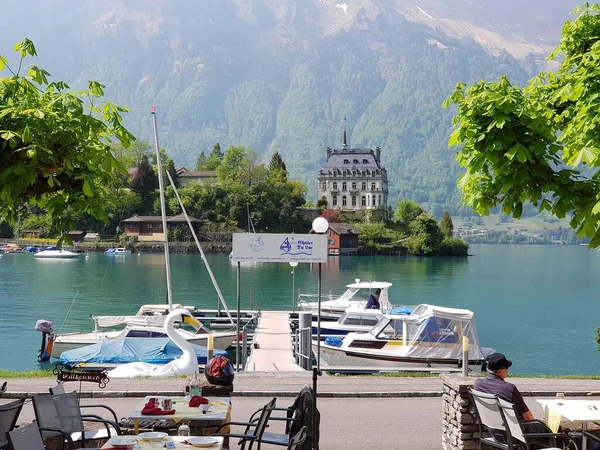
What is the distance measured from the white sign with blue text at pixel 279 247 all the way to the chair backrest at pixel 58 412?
9268mm

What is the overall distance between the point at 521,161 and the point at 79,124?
13.0ft

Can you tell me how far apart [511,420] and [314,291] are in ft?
205

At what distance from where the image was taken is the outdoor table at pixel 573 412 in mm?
7570

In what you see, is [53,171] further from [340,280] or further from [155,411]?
[340,280]

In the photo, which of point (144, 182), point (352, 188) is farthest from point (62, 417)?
point (352, 188)

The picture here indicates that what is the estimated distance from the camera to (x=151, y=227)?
142 metres

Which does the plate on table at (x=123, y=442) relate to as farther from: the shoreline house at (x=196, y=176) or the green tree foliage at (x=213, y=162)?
the green tree foliage at (x=213, y=162)

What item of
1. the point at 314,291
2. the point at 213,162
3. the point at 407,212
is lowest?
the point at 314,291

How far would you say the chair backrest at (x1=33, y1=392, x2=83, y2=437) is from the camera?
25.3 feet

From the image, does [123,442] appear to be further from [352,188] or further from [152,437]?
[352,188]

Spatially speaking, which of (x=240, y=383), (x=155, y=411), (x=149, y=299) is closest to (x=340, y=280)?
(x=149, y=299)

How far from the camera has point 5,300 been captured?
60.3m

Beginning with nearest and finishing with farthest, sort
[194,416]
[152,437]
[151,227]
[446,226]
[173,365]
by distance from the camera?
1. [152,437]
2. [194,416]
3. [173,365]
4. [151,227]
5. [446,226]

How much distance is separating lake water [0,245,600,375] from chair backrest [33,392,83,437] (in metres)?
25.6
